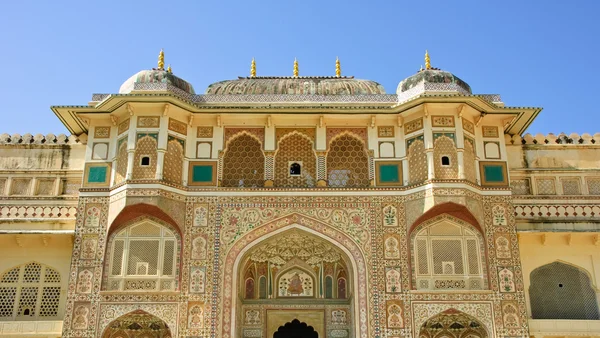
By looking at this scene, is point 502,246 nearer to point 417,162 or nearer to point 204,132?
point 417,162

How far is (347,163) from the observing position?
15258mm

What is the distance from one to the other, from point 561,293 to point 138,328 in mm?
8777

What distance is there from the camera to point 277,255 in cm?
1501

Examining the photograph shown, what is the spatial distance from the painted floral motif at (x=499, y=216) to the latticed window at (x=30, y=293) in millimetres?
9052

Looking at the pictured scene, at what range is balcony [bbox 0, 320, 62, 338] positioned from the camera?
1355 centimetres

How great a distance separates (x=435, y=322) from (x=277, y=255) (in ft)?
11.6

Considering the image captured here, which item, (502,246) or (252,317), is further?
(252,317)

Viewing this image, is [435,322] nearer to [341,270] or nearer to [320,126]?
[341,270]

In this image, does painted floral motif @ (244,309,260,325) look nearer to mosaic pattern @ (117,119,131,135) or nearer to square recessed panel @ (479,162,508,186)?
mosaic pattern @ (117,119,131,135)

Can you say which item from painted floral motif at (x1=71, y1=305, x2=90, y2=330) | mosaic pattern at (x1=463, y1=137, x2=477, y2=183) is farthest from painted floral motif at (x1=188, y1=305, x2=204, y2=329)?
mosaic pattern at (x1=463, y1=137, x2=477, y2=183)

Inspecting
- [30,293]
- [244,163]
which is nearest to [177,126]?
[244,163]

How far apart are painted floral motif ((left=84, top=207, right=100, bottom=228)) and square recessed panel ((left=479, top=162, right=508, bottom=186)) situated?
7967 mm

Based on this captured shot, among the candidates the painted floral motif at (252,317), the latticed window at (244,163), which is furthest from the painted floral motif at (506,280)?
the latticed window at (244,163)

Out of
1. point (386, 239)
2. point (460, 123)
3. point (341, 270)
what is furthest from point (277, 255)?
point (460, 123)
